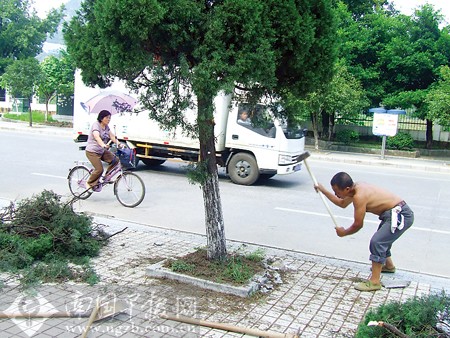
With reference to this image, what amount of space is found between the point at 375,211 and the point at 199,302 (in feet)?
7.32

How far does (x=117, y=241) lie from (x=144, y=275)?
1.44 m

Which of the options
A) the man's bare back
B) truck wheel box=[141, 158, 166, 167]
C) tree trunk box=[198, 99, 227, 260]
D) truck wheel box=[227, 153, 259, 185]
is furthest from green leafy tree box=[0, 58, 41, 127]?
the man's bare back

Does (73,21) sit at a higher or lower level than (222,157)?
higher

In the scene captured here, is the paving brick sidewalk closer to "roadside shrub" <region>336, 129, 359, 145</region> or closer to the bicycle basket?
the bicycle basket

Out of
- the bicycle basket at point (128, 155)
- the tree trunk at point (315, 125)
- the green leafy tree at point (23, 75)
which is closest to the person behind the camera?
the bicycle basket at point (128, 155)

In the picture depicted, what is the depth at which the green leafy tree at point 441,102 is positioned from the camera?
18.7 m

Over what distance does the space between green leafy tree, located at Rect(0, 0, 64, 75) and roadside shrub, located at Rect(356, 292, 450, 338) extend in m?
35.0

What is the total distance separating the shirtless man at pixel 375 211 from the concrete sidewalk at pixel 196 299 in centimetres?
29

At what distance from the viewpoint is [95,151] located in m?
9.05

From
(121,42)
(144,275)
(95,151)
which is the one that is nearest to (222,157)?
(95,151)

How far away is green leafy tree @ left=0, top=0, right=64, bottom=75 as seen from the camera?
34875mm

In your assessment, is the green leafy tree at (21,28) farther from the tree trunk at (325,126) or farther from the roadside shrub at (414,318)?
the roadside shrub at (414,318)

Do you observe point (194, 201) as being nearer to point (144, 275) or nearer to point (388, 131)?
point (144, 275)

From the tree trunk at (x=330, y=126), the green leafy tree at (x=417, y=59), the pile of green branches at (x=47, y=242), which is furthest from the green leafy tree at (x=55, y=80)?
the pile of green branches at (x=47, y=242)
